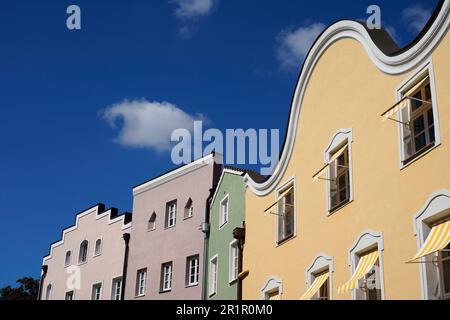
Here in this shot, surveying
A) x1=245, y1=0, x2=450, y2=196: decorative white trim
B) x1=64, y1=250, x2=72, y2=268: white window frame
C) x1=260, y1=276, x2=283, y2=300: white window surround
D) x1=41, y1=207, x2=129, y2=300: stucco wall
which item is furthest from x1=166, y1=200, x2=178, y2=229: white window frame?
x1=260, y1=276, x2=283, y2=300: white window surround

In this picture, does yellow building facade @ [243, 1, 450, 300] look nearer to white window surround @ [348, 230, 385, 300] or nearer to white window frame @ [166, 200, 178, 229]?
white window surround @ [348, 230, 385, 300]

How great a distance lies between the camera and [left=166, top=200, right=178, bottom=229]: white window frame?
3281cm

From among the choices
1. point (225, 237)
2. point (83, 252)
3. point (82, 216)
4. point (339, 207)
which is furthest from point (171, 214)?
point (339, 207)

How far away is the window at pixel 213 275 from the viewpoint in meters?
28.0

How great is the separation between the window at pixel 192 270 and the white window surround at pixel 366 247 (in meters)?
14.2

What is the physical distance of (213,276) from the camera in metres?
28.5

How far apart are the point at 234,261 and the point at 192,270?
183 inches

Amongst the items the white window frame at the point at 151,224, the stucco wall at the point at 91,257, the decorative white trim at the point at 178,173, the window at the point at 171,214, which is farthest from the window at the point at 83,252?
the window at the point at 171,214

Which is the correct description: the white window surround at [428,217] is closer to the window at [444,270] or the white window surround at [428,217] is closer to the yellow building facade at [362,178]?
the yellow building facade at [362,178]

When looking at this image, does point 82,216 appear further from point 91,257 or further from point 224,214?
point 224,214

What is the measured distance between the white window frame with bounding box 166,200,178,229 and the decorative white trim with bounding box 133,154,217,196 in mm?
1212

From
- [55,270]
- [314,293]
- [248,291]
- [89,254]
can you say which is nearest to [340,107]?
[314,293]

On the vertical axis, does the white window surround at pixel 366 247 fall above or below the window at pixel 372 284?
above

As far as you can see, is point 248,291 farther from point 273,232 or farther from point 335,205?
point 335,205
